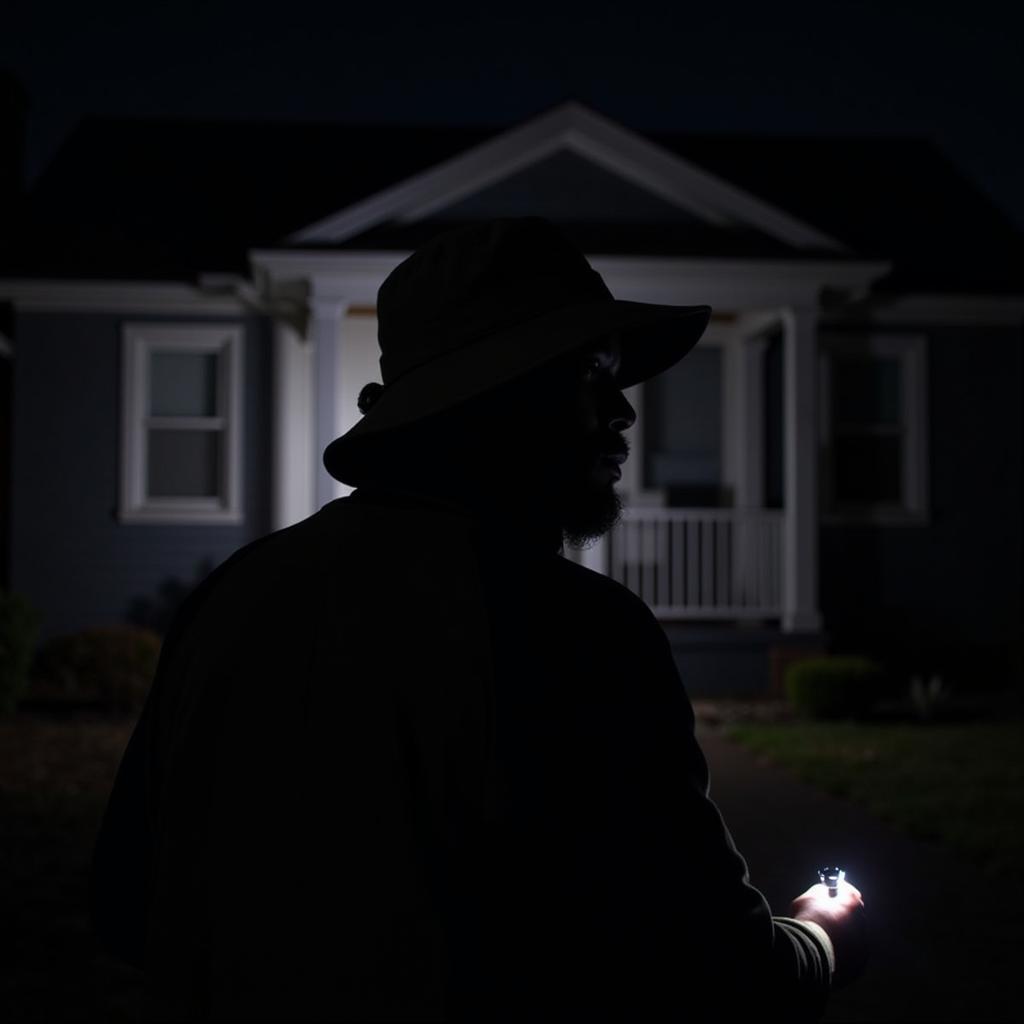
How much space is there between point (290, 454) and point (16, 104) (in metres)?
6.54

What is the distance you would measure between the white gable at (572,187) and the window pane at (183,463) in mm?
2624

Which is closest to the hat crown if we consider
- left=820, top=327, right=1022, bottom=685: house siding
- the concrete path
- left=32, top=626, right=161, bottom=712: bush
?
the concrete path

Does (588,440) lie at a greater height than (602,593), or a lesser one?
greater

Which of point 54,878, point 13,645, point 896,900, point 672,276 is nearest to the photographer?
point 896,900

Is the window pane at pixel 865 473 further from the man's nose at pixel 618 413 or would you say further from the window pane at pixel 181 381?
the man's nose at pixel 618 413

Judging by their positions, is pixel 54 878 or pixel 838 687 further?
pixel 838 687

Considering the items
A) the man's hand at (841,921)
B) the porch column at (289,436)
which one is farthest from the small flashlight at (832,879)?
the porch column at (289,436)

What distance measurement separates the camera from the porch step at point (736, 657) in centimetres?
1207

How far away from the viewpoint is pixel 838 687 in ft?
34.8

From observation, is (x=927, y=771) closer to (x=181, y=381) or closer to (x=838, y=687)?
(x=838, y=687)

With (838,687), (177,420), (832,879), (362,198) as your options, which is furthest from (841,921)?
(362,198)

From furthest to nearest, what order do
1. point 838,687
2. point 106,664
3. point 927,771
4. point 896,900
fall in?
point 106,664
point 838,687
point 927,771
point 896,900

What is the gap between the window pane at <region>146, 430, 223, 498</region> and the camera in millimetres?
13383

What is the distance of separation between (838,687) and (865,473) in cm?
371
